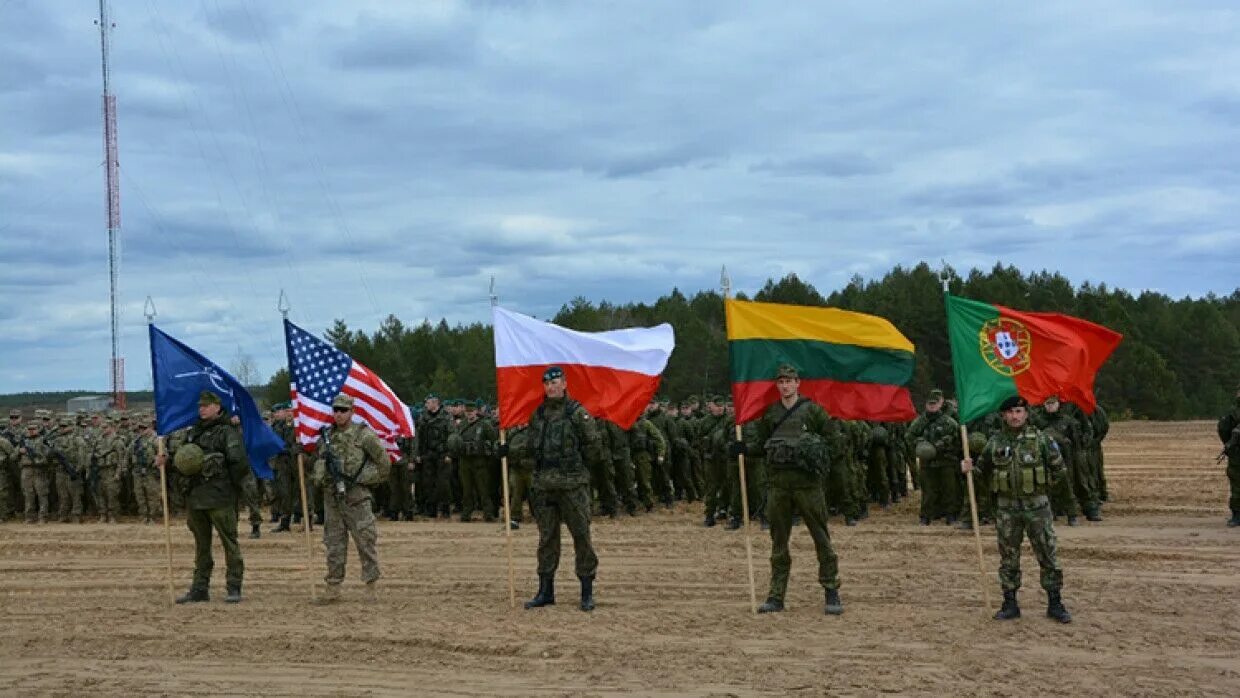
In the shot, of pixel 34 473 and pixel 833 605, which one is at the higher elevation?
pixel 34 473

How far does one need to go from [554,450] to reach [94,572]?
807 centimetres

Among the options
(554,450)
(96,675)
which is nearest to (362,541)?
(554,450)

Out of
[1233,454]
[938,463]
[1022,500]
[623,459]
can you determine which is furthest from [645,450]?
[1022,500]

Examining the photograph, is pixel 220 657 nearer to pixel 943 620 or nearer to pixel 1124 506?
pixel 943 620

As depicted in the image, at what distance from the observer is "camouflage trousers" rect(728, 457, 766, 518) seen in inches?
703

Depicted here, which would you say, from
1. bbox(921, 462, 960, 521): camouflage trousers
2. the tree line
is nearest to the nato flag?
bbox(921, 462, 960, 521): camouflage trousers

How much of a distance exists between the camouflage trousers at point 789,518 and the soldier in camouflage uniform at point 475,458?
9.32m

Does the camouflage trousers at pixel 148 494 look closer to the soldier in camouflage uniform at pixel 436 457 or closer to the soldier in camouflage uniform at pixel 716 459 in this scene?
the soldier in camouflage uniform at pixel 436 457

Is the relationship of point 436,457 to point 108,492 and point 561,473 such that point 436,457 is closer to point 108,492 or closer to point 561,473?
point 108,492

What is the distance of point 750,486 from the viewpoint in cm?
1850

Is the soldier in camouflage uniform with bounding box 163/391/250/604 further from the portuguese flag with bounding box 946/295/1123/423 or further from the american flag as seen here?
the portuguese flag with bounding box 946/295/1123/423

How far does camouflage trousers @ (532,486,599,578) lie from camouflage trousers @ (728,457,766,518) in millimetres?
6579

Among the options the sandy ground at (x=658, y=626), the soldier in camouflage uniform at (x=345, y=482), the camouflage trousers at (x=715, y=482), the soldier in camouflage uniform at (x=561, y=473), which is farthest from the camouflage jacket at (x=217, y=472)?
the camouflage trousers at (x=715, y=482)

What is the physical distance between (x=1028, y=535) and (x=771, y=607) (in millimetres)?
2447
